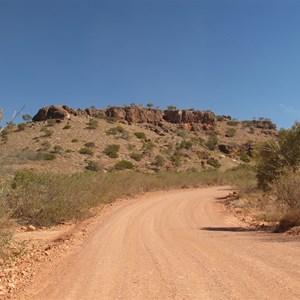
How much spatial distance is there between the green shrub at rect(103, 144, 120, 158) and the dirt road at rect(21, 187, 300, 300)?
133 feet

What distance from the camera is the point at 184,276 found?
289 inches

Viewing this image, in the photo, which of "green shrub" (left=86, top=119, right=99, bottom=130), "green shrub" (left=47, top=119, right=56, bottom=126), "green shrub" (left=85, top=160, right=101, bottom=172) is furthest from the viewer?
"green shrub" (left=86, top=119, right=99, bottom=130)

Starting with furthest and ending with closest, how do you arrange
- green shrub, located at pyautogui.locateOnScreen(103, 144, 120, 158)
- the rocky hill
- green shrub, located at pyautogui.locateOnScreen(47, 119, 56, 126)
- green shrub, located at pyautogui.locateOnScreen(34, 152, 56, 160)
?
green shrub, located at pyautogui.locateOnScreen(47, 119, 56, 126) < green shrub, located at pyautogui.locateOnScreen(103, 144, 120, 158) < the rocky hill < green shrub, located at pyautogui.locateOnScreen(34, 152, 56, 160)

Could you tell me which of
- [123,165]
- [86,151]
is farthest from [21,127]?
[123,165]

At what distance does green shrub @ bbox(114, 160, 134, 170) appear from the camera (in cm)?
4906

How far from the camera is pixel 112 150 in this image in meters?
55.8

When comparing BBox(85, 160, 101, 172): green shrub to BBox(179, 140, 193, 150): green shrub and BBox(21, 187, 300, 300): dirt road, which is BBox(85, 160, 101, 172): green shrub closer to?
BBox(179, 140, 193, 150): green shrub

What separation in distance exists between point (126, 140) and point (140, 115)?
23706mm

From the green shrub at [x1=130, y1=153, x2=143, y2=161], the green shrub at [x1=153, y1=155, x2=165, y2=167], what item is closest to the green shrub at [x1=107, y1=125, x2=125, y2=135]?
the green shrub at [x1=130, y1=153, x2=143, y2=161]

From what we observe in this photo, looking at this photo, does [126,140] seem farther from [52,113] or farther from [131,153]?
[52,113]

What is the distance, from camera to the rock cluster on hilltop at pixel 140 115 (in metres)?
74.4

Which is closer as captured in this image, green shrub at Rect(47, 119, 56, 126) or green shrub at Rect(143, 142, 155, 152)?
green shrub at Rect(143, 142, 155, 152)

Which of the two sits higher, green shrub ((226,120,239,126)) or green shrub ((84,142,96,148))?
green shrub ((226,120,239,126))

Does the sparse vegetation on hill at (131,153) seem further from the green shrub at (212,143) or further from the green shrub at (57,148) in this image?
the green shrub at (212,143)
